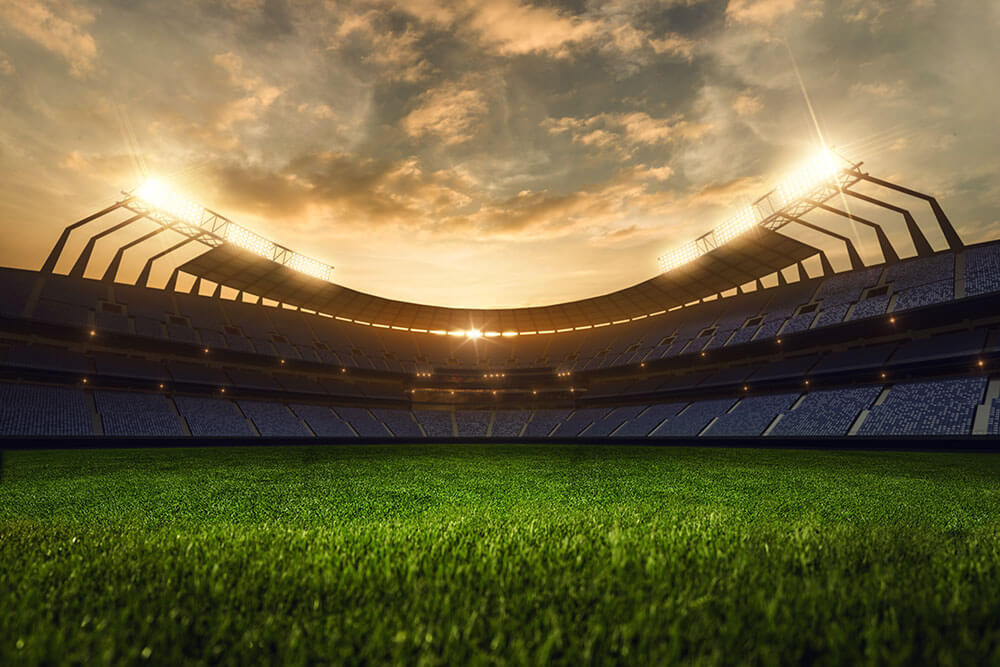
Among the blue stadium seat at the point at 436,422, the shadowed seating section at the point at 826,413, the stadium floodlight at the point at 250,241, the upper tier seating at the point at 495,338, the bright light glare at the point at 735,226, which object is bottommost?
the blue stadium seat at the point at 436,422

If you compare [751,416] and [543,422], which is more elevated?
[751,416]

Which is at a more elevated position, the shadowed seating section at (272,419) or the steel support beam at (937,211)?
the steel support beam at (937,211)

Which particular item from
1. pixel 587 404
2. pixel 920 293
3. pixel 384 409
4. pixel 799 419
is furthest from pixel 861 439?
pixel 384 409

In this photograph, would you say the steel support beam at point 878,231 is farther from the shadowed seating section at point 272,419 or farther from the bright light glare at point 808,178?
the shadowed seating section at point 272,419

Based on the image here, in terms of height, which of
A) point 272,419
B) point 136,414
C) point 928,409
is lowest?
point 272,419

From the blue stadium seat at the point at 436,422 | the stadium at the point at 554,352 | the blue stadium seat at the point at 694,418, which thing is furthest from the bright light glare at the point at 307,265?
the blue stadium seat at the point at 694,418

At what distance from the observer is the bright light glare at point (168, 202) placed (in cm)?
2466

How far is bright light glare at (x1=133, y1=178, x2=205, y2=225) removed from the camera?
80.9ft

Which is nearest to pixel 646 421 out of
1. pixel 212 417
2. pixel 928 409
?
pixel 928 409

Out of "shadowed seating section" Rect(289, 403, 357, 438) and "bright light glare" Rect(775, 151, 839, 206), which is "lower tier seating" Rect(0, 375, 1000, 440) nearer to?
"shadowed seating section" Rect(289, 403, 357, 438)

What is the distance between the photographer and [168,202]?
25703 mm

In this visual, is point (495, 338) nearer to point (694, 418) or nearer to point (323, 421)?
point (323, 421)

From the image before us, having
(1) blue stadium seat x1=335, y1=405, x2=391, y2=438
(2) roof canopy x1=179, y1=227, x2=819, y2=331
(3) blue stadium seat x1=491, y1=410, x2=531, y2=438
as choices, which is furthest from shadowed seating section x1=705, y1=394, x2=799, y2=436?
(1) blue stadium seat x1=335, y1=405, x2=391, y2=438

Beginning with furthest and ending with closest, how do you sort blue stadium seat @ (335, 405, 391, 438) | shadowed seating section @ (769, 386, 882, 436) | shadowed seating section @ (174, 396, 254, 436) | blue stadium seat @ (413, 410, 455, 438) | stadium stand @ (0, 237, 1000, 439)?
blue stadium seat @ (413, 410, 455, 438)
blue stadium seat @ (335, 405, 391, 438)
shadowed seating section @ (174, 396, 254, 436)
stadium stand @ (0, 237, 1000, 439)
shadowed seating section @ (769, 386, 882, 436)
